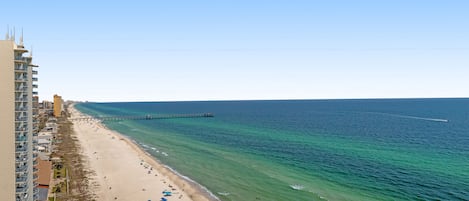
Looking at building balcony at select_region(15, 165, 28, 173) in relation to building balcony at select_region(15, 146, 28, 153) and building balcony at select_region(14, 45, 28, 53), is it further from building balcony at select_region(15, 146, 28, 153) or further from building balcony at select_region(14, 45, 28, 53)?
building balcony at select_region(14, 45, 28, 53)

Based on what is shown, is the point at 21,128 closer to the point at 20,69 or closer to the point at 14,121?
the point at 14,121

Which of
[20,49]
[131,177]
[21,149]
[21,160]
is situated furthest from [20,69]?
[131,177]

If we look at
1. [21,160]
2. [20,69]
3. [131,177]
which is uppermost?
[20,69]

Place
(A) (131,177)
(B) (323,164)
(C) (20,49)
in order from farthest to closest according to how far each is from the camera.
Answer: (B) (323,164), (A) (131,177), (C) (20,49)

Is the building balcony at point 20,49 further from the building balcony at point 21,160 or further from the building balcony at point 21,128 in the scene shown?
the building balcony at point 21,160

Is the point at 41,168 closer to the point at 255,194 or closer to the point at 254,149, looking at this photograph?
the point at 255,194
